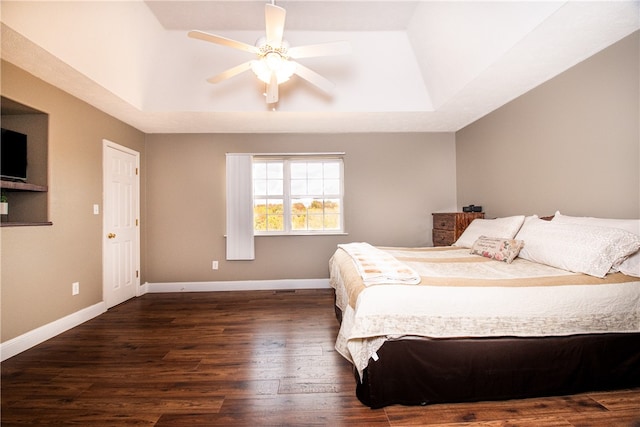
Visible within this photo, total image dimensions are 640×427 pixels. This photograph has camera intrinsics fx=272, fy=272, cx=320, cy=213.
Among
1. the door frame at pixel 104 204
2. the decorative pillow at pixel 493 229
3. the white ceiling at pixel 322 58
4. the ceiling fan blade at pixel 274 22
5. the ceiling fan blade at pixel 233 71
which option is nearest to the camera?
the ceiling fan blade at pixel 274 22

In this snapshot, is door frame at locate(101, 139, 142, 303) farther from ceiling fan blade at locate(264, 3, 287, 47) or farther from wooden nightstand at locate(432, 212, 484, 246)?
wooden nightstand at locate(432, 212, 484, 246)

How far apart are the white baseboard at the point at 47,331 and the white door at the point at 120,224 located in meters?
0.25

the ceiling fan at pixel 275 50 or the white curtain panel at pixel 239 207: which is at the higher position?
the ceiling fan at pixel 275 50

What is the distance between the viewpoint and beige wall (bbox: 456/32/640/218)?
207 centimetres

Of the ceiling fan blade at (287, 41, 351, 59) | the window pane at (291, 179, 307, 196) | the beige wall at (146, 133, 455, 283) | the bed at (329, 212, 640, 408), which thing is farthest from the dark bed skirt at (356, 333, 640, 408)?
the window pane at (291, 179, 307, 196)

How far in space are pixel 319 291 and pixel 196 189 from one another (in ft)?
7.94

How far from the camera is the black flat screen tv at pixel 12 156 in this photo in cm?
239

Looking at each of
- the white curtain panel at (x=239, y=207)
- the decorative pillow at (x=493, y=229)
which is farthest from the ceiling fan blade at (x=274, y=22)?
the decorative pillow at (x=493, y=229)

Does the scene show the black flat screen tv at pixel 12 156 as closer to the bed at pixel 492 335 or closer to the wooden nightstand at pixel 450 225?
the bed at pixel 492 335

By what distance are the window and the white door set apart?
1.67m

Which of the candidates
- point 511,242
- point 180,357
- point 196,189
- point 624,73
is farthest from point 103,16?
point 624,73

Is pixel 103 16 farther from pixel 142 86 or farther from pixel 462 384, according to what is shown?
pixel 462 384

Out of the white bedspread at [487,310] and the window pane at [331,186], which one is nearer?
the white bedspread at [487,310]

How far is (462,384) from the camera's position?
1.59m
